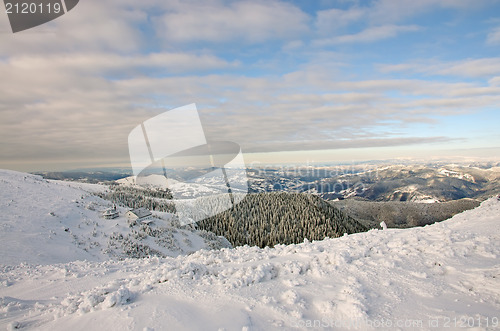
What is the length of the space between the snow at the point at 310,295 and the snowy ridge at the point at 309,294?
3 cm

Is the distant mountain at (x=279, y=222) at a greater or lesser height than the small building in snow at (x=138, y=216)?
lesser

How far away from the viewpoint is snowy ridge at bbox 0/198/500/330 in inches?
229

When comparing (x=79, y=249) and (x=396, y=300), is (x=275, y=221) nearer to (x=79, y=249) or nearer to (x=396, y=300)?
(x=79, y=249)

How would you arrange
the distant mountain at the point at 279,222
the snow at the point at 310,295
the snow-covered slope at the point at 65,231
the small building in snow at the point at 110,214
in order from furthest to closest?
the distant mountain at the point at 279,222 → the small building in snow at the point at 110,214 → the snow-covered slope at the point at 65,231 → the snow at the point at 310,295

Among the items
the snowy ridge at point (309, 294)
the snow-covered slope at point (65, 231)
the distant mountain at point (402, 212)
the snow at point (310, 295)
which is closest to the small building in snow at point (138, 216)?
the snow-covered slope at point (65, 231)

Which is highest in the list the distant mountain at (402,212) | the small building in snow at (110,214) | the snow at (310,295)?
the snow at (310,295)

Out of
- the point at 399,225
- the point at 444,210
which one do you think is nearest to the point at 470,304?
the point at 399,225

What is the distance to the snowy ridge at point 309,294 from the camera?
19.1 ft

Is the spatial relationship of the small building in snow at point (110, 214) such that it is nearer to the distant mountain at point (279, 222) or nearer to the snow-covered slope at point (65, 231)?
the snow-covered slope at point (65, 231)

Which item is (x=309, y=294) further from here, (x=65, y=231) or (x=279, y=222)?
(x=279, y=222)

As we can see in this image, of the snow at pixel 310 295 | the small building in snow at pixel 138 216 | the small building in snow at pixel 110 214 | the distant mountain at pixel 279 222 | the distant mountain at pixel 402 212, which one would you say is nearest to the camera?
the snow at pixel 310 295

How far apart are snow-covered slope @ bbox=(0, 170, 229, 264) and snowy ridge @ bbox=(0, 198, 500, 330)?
60.8ft

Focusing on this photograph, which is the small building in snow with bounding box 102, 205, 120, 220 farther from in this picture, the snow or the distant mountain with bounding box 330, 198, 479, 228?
the distant mountain with bounding box 330, 198, 479, 228

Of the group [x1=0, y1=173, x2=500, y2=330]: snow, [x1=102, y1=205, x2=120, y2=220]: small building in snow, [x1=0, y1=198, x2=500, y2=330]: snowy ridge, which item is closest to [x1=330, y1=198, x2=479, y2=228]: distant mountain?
[x1=102, y1=205, x2=120, y2=220]: small building in snow
